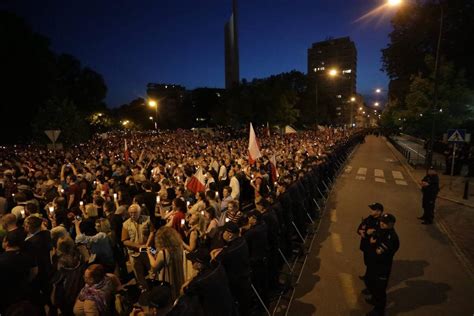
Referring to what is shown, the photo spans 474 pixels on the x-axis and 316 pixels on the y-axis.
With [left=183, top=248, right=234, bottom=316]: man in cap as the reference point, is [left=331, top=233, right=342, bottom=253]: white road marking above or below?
below

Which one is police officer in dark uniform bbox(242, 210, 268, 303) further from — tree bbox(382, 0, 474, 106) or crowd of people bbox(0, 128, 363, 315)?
tree bbox(382, 0, 474, 106)

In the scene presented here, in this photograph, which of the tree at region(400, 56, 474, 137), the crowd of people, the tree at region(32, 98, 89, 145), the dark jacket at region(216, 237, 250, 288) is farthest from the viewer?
the tree at region(32, 98, 89, 145)

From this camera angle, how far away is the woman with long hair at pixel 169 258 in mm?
4238

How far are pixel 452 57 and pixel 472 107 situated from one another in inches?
359

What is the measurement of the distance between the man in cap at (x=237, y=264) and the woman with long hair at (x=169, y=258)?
496 mm

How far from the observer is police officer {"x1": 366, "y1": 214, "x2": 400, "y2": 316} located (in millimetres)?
5066

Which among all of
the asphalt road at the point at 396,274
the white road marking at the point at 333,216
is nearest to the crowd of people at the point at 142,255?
the asphalt road at the point at 396,274

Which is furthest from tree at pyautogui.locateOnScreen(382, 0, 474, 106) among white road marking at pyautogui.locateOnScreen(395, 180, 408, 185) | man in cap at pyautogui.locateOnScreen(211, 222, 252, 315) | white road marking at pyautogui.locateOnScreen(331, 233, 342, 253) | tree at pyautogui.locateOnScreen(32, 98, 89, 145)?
tree at pyautogui.locateOnScreen(32, 98, 89, 145)

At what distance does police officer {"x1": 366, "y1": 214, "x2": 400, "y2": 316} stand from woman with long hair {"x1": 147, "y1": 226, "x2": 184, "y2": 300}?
306 centimetres

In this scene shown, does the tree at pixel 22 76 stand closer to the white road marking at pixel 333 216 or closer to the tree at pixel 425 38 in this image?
the white road marking at pixel 333 216

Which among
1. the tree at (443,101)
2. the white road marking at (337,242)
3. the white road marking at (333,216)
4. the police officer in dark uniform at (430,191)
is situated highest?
the tree at (443,101)

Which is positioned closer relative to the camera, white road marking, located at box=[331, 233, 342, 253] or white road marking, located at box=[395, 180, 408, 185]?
white road marking, located at box=[331, 233, 342, 253]

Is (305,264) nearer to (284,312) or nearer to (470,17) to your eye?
(284,312)

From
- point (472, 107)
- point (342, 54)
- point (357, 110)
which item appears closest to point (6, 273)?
point (472, 107)
